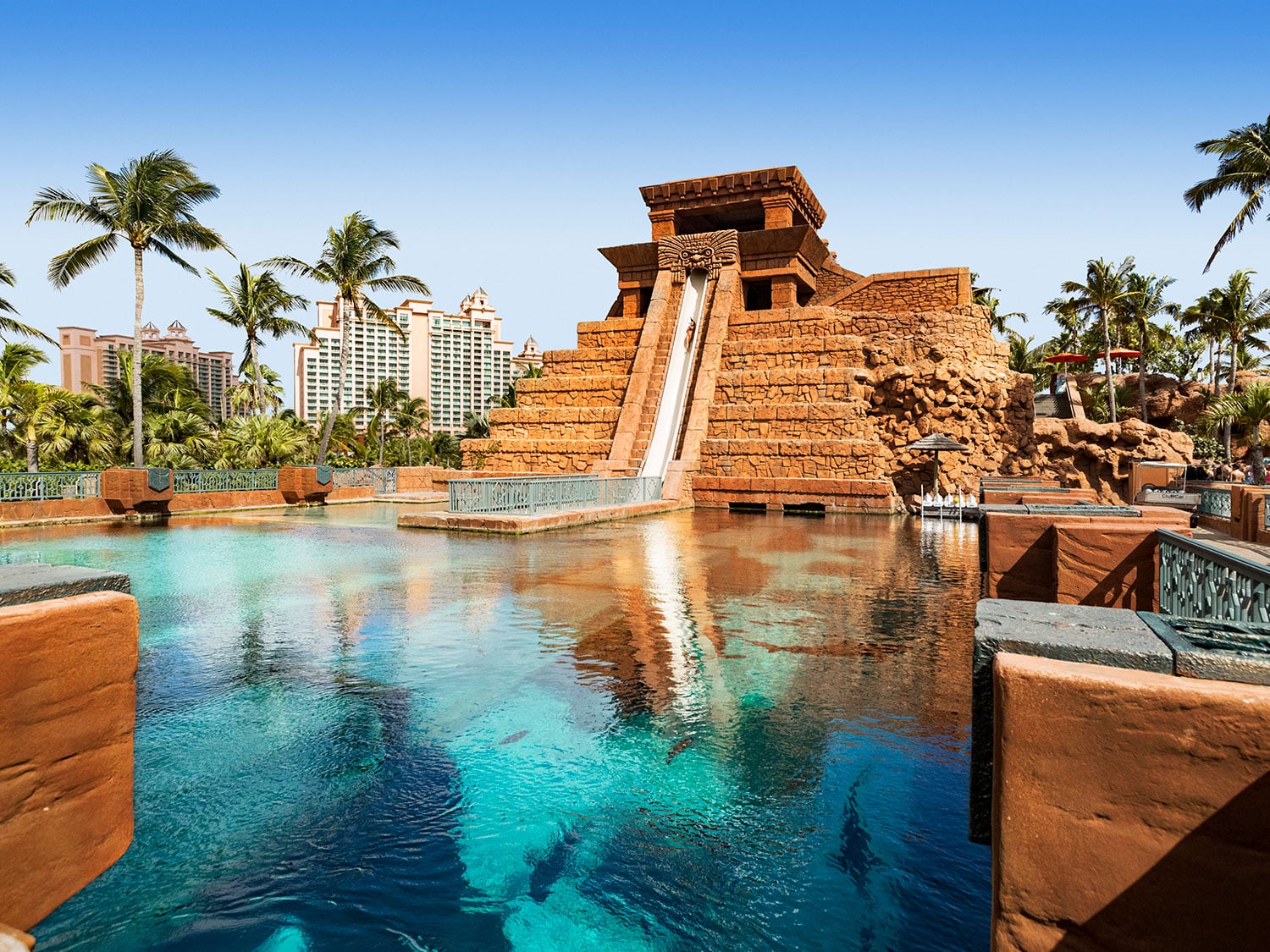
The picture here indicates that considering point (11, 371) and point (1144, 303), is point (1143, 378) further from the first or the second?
point (11, 371)

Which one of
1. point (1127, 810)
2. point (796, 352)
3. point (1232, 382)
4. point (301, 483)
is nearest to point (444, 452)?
point (301, 483)

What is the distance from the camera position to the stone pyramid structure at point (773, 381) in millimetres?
22500

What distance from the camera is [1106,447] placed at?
31.4m

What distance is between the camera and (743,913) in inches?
105

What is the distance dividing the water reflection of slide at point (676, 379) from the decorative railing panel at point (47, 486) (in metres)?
14.2

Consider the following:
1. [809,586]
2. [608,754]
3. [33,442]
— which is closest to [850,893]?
[608,754]

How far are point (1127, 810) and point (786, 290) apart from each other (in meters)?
28.6

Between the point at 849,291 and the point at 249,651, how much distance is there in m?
28.5

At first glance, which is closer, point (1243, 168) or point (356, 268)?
point (1243, 168)

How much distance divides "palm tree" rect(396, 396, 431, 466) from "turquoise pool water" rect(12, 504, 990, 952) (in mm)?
41671

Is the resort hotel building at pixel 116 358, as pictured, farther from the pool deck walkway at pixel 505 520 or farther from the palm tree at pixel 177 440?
the pool deck walkway at pixel 505 520

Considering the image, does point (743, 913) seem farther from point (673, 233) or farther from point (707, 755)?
point (673, 233)

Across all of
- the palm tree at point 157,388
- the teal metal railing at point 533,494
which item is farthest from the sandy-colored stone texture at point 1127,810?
the palm tree at point 157,388

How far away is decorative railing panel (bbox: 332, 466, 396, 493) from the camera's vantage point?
2500 centimetres
